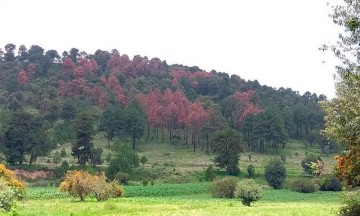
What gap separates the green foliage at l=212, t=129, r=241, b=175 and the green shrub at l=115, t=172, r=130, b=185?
26070 mm

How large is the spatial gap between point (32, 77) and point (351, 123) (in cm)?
17960

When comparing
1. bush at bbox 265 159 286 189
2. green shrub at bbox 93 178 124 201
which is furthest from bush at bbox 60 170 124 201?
bush at bbox 265 159 286 189

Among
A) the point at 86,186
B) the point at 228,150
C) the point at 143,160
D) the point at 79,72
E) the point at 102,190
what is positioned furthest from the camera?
the point at 79,72

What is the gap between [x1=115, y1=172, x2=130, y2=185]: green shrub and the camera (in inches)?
3735

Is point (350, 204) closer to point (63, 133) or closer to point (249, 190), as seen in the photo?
point (249, 190)

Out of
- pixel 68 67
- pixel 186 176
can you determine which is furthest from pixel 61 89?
pixel 186 176

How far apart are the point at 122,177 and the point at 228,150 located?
28.8 meters

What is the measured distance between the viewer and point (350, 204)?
94.6 ft

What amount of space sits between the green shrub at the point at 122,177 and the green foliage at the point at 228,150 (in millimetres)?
26070

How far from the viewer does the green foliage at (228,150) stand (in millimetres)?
111312

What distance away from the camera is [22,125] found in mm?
107250

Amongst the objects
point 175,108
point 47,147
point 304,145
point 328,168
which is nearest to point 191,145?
point 175,108

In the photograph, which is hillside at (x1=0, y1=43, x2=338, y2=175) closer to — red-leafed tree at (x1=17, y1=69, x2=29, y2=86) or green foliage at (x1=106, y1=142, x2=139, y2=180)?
red-leafed tree at (x1=17, y1=69, x2=29, y2=86)

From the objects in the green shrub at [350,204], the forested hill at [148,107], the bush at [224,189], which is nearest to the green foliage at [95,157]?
the forested hill at [148,107]
